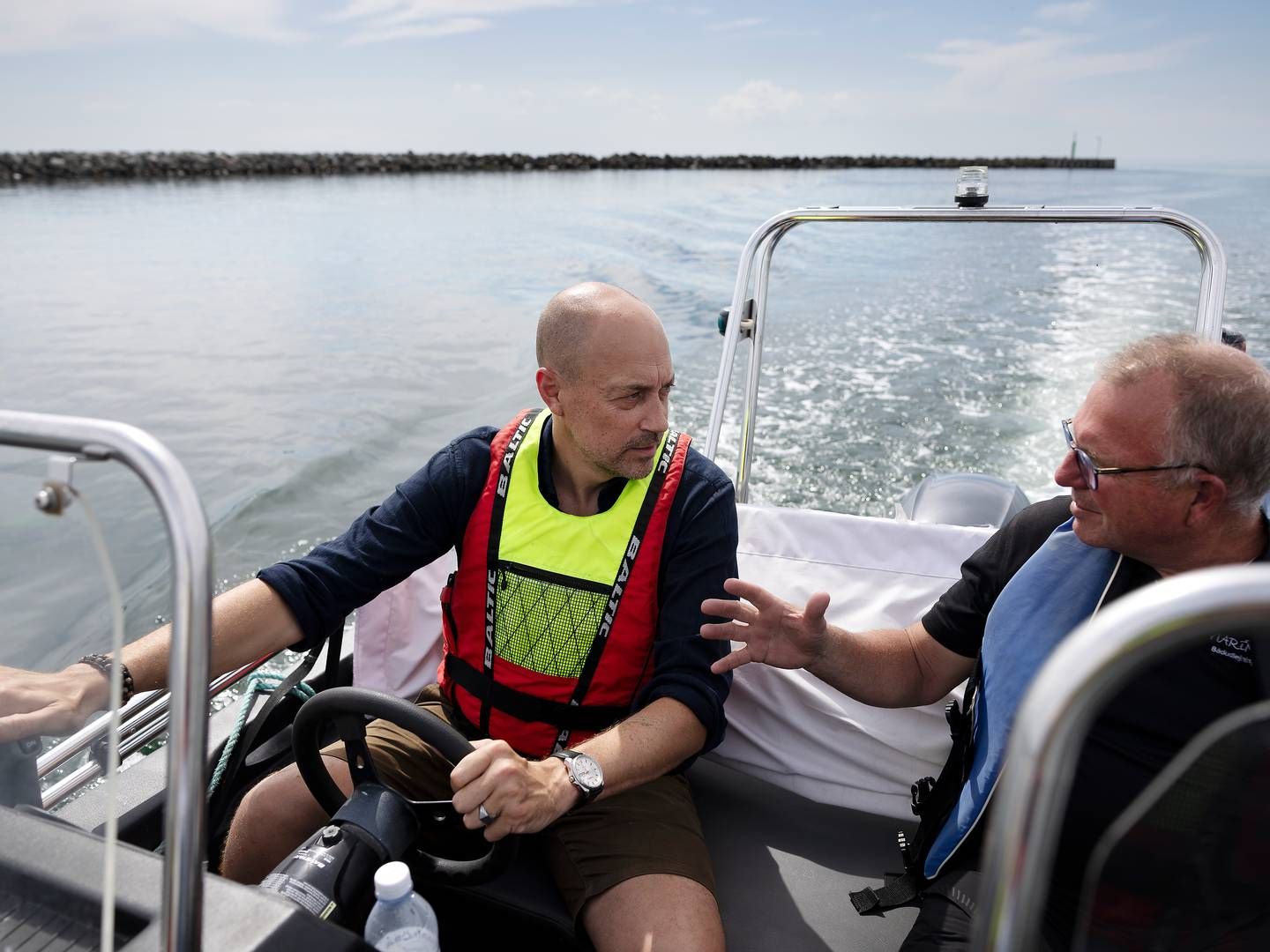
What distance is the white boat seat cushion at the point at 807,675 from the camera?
1.73 m

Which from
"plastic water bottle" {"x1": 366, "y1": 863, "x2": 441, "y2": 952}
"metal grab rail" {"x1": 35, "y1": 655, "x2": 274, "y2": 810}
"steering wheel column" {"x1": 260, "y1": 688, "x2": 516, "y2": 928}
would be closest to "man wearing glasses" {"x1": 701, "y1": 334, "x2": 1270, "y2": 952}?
"steering wheel column" {"x1": 260, "y1": 688, "x2": 516, "y2": 928}

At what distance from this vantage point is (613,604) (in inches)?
61.6

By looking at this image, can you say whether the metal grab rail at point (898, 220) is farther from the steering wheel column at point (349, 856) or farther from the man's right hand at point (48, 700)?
the man's right hand at point (48, 700)

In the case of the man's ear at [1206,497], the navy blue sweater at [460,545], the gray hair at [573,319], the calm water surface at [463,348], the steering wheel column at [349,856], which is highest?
the gray hair at [573,319]

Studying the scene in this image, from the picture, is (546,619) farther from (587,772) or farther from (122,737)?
(122,737)

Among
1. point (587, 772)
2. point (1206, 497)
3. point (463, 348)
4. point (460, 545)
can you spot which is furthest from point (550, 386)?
point (463, 348)

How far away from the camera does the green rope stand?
161cm

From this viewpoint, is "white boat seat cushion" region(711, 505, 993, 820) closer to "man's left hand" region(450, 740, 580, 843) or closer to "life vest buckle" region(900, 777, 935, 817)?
"life vest buckle" region(900, 777, 935, 817)

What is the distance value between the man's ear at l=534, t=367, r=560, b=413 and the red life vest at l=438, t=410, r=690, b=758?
0.13 m

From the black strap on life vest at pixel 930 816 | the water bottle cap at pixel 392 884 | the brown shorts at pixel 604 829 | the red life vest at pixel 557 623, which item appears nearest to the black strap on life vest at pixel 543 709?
the red life vest at pixel 557 623

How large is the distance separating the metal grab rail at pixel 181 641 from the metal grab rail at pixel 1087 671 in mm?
580

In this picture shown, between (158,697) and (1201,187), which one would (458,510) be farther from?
(1201,187)

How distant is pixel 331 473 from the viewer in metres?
5.75

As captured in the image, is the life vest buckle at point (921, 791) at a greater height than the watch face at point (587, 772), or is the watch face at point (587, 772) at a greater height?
the watch face at point (587, 772)
